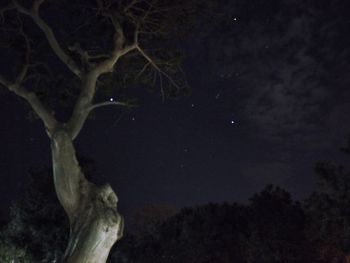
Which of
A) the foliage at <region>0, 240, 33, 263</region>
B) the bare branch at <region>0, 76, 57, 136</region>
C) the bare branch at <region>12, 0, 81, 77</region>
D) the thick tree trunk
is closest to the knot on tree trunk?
the thick tree trunk

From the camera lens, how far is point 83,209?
362 inches

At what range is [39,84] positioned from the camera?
42.9ft

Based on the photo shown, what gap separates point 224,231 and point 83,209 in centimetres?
1559

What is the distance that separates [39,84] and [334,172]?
12833 millimetres

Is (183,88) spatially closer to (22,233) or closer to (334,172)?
(334,172)

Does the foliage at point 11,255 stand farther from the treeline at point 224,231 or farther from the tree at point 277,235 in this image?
the tree at point 277,235

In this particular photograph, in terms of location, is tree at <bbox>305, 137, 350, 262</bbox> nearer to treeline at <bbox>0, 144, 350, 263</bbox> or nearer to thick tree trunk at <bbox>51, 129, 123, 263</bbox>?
treeline at <bbox>0, 144, 350, 263</bbox>

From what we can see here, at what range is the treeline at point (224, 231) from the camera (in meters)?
19.1

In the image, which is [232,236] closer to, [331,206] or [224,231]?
[224,231]

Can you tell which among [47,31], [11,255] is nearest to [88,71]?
[47,31]

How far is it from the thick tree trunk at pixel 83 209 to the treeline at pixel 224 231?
786 cm

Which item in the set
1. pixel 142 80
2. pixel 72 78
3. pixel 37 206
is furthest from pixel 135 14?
pixel 37 206

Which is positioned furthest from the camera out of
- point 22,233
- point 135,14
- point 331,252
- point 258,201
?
point 258,201

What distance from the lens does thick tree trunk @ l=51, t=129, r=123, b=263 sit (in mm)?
8797
